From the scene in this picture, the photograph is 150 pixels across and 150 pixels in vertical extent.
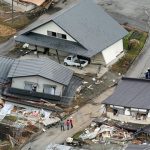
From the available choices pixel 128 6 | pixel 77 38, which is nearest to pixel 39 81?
pixel 77 38

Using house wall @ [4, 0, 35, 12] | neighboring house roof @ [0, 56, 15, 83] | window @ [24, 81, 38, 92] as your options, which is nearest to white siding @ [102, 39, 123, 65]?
window @ [24, 81, 38, 92]

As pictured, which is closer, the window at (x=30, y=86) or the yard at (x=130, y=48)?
the window at (x=30, y=86)

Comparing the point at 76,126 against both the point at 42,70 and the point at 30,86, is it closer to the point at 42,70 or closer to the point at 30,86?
the point at 30,86

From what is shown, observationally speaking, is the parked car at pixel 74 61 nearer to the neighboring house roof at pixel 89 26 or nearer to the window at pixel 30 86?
the neighboring house roof at pixel 89 26

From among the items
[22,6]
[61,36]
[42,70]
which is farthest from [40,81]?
[22,6]

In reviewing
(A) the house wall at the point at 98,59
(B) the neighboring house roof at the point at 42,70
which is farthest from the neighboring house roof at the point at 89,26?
(B) the neighboring house roof at the point at 42,70

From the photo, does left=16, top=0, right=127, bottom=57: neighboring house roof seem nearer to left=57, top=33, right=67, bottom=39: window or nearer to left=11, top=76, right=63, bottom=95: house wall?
left=57, top=33, right=67, bottom=39: window
